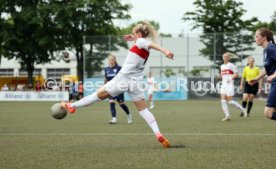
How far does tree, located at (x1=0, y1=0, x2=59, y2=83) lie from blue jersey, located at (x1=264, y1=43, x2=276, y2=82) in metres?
45.3

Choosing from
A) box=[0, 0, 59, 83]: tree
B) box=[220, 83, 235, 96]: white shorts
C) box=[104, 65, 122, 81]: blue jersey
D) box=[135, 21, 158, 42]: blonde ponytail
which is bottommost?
box=[220, 83, 235, 96]: white shorts

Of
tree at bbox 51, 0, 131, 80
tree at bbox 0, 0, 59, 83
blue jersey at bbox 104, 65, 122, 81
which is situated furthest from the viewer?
tree at bbox 0, 0, 59, 83

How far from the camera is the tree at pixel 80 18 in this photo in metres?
52.4

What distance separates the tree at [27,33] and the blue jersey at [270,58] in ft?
149

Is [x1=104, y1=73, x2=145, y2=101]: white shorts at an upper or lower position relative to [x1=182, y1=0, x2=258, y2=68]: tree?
lower

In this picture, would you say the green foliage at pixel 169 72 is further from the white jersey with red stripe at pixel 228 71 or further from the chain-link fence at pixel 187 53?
the white jersey with red stripe at pixel 228 71

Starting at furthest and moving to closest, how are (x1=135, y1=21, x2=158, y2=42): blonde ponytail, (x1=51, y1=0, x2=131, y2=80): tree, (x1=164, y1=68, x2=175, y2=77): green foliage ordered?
(x1=51, y1=0, x2=131, y2=80): tree < (x1=164, y1=68, x2=175, y2=77): green foliage < (x1=135, y1=21, x2=158, y2=42): blonde ponytail

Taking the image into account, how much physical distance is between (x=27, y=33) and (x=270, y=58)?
158 ft

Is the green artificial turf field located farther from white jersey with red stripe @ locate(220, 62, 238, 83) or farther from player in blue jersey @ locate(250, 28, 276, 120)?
white jersey with red stripe @ locate(220, 62, 238, 83)

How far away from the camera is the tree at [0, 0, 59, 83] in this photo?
176ft

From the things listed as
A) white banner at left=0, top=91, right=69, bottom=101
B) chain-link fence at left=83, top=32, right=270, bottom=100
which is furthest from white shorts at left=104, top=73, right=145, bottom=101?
chain-link fence at left=83, top=32, right=270, bottom=100

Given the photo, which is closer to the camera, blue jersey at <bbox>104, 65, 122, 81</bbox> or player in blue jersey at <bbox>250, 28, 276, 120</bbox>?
player in blue jersey at <bbox>250, 28, 276, 120</bbox>

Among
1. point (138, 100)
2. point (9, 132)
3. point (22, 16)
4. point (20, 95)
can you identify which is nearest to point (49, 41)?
point (22, 16)

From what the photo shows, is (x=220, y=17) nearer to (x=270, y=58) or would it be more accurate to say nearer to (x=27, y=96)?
(x=27, y=96)
